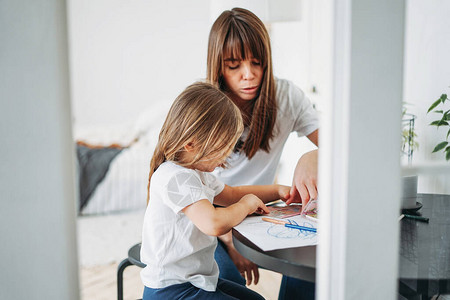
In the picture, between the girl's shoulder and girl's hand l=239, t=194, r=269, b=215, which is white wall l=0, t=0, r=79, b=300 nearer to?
the girl's shoulder

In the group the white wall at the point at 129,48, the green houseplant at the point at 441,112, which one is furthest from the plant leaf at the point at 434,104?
the white wall at the point at 129,48

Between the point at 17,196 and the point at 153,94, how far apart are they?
1271 mm

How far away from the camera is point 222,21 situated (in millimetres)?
1258

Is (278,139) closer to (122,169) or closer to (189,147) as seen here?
(189,147)

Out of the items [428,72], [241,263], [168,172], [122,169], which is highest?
[428,72]

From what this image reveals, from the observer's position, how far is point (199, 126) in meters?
0.95

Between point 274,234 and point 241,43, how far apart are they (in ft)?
2.19

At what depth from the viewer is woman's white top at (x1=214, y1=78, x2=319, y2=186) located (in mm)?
1401

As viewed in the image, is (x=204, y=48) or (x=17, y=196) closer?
(x=17, y=196)

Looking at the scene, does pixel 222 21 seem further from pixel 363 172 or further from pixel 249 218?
pixel 363 172

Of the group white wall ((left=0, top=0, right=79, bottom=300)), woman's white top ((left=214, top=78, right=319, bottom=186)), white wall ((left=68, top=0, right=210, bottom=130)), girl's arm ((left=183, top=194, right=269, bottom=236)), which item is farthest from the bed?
white wall ((left=0, top=0, right=79, bottom=300))

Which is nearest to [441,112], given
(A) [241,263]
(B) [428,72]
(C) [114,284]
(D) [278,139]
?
(B) [428,72]

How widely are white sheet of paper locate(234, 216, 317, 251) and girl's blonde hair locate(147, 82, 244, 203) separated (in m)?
0.20

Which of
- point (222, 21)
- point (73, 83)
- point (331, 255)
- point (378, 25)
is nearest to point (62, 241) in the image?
point (73, 83)
